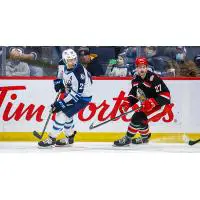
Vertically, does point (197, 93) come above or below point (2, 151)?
above

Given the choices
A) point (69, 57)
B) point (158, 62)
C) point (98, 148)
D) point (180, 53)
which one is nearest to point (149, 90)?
point (158, 62)

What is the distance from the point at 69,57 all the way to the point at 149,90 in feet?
3.36

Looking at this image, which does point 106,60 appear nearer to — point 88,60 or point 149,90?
point 88,60

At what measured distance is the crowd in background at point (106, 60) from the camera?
10.8m

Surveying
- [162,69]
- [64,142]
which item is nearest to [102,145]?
[64,142]

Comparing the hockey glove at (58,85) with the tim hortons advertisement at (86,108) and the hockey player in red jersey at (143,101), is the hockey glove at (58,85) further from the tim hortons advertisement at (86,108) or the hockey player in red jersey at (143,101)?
the hockey player in red jersey at (143,101)

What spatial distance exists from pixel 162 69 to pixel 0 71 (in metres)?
1.92

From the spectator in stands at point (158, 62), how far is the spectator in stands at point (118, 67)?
0.29 meters

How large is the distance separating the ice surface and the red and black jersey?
1.70ft

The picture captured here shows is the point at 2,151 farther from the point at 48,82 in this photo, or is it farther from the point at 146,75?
the point at 146,75

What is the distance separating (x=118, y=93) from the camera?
10859mm

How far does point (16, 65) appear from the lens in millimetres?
10805

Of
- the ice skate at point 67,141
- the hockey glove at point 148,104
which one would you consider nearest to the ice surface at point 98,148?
the ice skate at point 67,141

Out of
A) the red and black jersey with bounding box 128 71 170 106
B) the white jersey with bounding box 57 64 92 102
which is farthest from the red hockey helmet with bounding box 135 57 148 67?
the white jersey with bounding box 57 64 92 102
